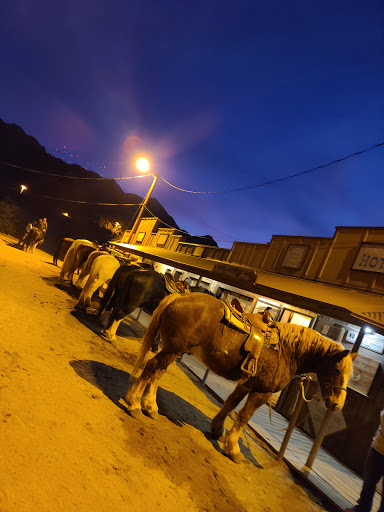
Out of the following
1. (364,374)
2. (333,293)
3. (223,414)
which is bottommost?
(223,414)

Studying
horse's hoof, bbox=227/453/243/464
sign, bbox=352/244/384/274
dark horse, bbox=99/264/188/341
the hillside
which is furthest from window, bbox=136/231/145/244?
horse's hoof, bbox=227/453/243/464

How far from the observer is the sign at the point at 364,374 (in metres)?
5.68

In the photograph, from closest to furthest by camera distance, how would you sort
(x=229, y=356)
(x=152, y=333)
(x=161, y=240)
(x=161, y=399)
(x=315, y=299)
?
(x=229, y=356) → (x=152, y=333) → (x=161, y=399) → (x=315, y=299) → (x=161, y=240)

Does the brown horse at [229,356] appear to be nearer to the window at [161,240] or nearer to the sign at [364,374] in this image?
the sign at [364,374]

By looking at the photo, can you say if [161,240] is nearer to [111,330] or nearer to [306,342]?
[111,330]

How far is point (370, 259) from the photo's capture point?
8562 mm

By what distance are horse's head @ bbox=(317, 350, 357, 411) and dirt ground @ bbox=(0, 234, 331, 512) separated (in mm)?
1371

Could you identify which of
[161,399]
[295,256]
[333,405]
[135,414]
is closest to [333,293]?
[333,405]

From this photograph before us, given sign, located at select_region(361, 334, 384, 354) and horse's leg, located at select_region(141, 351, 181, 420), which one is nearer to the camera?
horse's leg, located at select_region(141, 351, 181, 420)

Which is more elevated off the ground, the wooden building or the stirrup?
the wooden building

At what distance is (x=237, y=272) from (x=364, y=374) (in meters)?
3.78

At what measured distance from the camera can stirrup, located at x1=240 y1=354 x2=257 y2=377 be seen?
11.0 ft

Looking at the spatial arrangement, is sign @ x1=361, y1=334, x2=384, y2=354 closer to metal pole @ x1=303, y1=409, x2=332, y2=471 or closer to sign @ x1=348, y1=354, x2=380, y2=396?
sign @ x1=348, y1=354, x2=380, y2=396

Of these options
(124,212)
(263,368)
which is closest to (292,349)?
(263,368)
